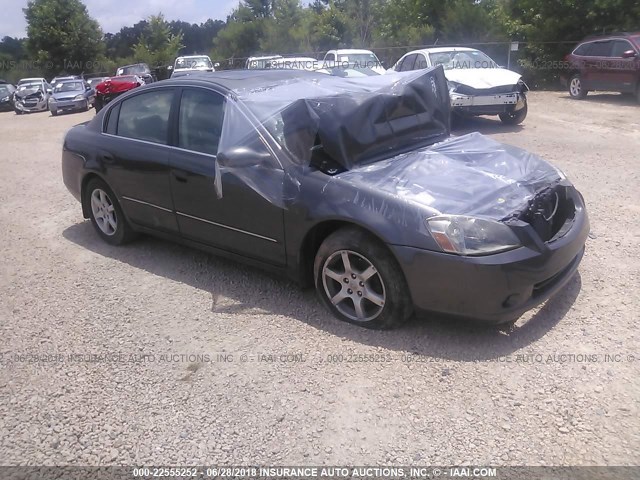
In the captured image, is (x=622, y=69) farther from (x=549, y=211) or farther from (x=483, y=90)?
(x=549, y=211)

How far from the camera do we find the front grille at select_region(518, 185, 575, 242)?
364 cm

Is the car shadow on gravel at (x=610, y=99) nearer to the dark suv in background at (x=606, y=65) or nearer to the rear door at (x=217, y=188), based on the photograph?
the dark suv in background at (x=606, y=65)

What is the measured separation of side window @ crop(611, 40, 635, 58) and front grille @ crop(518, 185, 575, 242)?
487 inches

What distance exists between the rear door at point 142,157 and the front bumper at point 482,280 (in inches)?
88.6

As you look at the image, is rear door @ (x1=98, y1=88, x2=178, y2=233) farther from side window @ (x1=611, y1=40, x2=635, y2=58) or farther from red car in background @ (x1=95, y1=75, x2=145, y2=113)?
red car in background @ (x1=95, y1=75, x2=145, y2=113)

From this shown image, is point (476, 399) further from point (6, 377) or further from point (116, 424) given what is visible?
point (6, 377)

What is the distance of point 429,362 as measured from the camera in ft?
11.4

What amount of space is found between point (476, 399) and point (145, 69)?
95.1ft

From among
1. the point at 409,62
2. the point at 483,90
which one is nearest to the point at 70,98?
the point at 409,62

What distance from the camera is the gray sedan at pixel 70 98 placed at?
23500 mm

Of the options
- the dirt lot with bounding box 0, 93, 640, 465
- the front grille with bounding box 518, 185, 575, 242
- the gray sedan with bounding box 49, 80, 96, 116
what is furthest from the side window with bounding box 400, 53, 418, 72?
the gray sedan with bounding box 49, 80, 96, 116

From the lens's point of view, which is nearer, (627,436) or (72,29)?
(627,436)

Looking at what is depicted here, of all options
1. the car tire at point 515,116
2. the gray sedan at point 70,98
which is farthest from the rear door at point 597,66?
the gray sedan at point 70,98

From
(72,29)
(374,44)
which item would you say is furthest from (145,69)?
(72,29)
